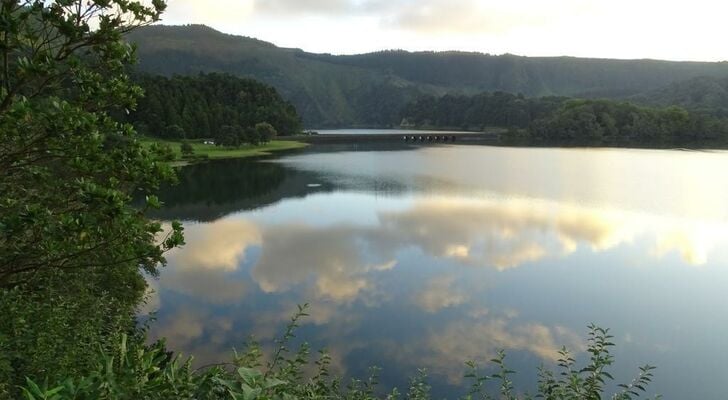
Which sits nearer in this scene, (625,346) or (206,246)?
(625,346)

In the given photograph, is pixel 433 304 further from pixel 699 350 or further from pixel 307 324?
pixel 699 350

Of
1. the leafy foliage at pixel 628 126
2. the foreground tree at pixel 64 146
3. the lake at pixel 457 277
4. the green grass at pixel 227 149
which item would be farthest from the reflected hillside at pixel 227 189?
the leafy foliage at pixel 628 126

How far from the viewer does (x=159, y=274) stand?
105ft

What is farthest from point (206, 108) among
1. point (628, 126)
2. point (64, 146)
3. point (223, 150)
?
point (64, 146)

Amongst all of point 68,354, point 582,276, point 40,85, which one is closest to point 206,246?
point 582,276

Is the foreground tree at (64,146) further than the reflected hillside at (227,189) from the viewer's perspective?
No

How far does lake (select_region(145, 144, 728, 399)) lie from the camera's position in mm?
22359

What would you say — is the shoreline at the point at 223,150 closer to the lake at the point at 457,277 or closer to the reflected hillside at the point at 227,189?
the reflected hillside at the point at 227,189

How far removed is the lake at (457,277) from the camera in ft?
73.4

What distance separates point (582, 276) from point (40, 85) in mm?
31871

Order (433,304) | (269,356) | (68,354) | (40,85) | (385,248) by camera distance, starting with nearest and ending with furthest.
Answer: (40,85), (68,354), (269,356), (433,304), (385,248)

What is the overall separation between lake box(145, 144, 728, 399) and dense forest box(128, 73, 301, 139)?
75491 mm

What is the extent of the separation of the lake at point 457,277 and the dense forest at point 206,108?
7549cm

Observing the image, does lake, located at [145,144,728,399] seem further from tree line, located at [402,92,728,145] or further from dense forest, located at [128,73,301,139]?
tree line, located at [402,92,728,145]
